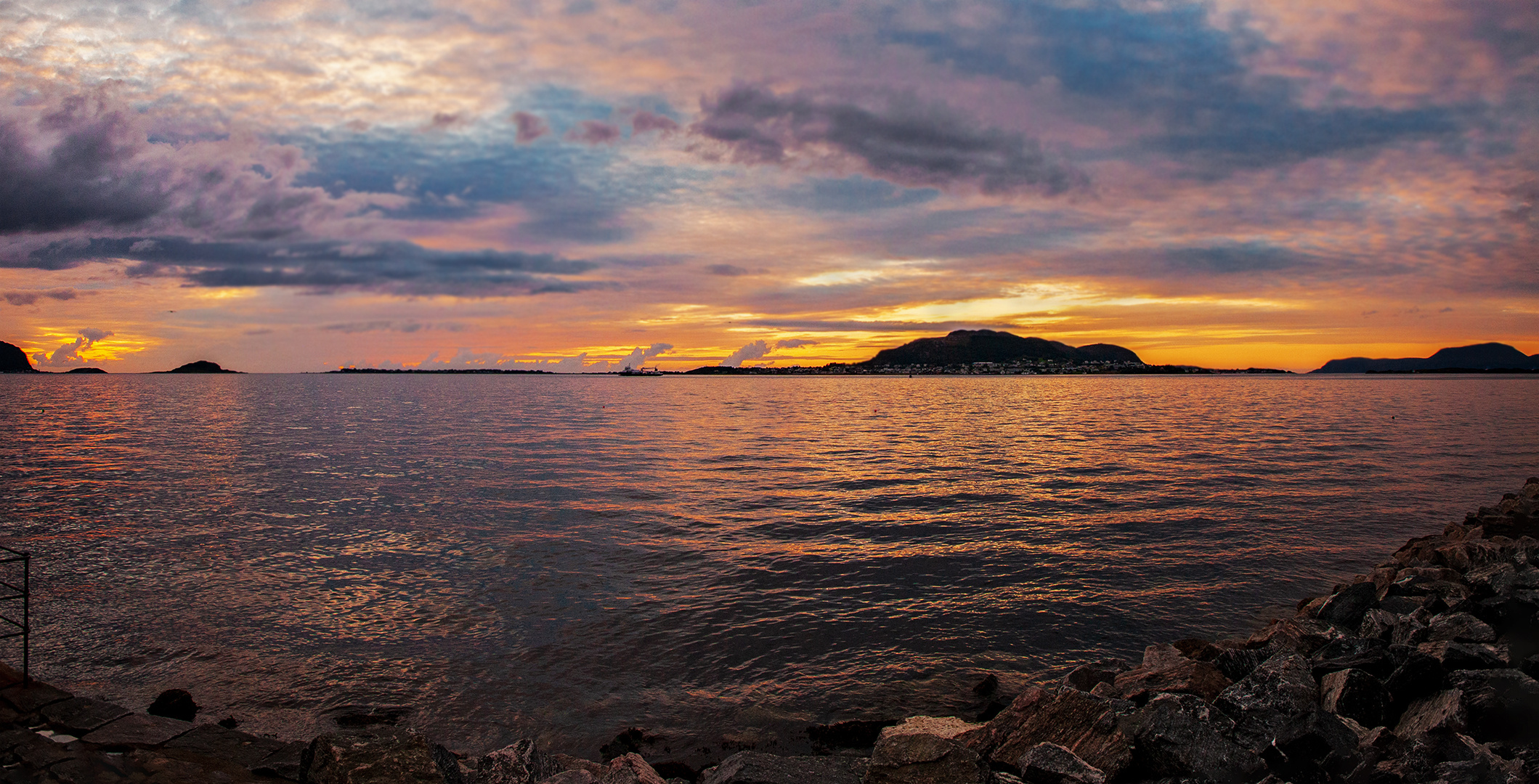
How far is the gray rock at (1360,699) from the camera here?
8211 mm

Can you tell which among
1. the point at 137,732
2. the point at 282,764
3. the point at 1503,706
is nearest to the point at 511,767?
the point at 282,764

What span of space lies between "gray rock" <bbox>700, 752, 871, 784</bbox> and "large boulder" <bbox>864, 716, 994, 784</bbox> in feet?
0.80

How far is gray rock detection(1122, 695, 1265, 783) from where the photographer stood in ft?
22.2

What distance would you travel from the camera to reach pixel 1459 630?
1005cm

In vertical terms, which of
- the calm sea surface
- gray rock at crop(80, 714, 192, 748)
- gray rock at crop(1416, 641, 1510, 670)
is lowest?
the calm sea surface

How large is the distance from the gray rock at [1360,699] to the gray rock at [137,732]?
1373 cm

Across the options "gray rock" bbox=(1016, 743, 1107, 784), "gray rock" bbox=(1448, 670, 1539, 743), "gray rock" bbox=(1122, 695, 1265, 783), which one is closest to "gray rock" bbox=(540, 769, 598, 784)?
"gray rock" bbox=(1016, 743, 1107, 784)

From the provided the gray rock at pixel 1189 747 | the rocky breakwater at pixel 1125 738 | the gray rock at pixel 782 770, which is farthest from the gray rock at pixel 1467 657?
the gray rock at pixel 782 770

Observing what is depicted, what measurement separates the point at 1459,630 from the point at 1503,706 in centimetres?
324

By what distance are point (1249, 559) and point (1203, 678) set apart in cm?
1231

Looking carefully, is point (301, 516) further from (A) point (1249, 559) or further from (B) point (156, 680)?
(A) point (1249, 559)

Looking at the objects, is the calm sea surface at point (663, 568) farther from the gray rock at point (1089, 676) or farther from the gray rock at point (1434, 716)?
the gray rock at point (1434, 716)

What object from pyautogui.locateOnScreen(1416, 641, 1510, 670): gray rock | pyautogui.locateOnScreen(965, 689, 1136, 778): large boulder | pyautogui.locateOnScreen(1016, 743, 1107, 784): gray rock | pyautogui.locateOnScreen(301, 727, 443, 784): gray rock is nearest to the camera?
pyautogui.locateOnScreen(1016, 743, 1107, 784): gray rock

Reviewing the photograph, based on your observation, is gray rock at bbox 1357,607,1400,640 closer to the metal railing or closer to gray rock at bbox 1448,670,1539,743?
gray rock at bbox 1448,670,1539,743
